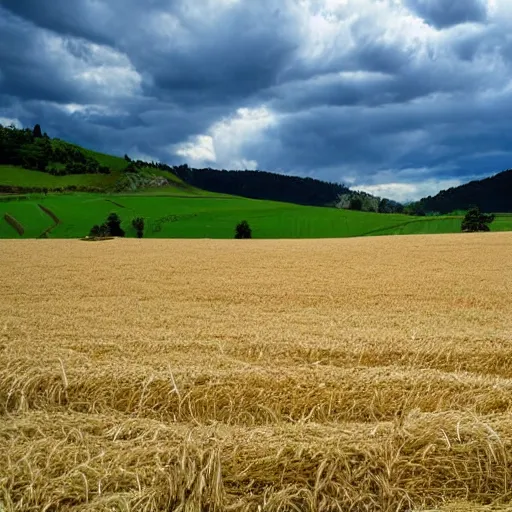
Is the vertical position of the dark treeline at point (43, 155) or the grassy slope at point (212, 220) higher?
the dark treeline at point (43, 155)

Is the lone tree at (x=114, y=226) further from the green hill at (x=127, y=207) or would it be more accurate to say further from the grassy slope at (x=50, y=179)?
the grassy slope at (x=50, y=179)

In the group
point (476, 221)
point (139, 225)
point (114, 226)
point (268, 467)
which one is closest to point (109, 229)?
point (114, 226)

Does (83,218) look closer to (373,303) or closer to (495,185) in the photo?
(373,303)

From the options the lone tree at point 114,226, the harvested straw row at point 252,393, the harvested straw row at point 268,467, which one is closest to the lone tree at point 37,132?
the lone tree at point 114,226

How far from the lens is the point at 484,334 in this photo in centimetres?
882

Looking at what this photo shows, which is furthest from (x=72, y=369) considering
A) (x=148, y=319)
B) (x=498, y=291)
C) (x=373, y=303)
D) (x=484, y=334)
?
(x=498, y=291)

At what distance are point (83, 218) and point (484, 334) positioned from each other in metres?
74.5

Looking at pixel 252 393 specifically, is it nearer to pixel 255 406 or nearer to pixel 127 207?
pixel 255 406

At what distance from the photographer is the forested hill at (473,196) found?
107938 millimetres

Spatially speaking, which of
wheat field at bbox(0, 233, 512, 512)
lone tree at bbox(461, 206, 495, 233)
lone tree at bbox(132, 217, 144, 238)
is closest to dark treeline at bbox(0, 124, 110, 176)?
lone tree at bbox(132, 217, 144, 238)

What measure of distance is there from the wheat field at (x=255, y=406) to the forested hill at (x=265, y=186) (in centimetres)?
15355

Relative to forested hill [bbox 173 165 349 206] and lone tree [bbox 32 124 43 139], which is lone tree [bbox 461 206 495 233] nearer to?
forested hill [bbox 173 165 349 206]

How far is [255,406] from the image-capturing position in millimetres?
5883

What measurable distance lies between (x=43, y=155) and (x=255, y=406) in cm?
13987
